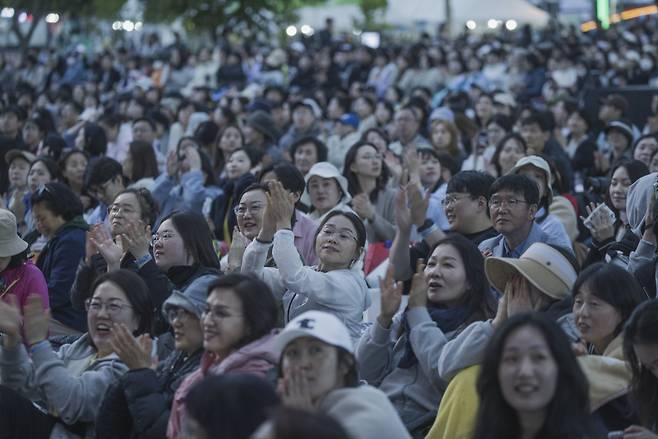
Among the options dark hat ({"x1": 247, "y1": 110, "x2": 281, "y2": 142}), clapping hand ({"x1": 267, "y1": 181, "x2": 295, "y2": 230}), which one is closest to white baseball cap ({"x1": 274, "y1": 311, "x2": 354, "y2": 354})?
clapping hand ({"x1": 267, "y1": 181, "x2": 295, "y2": 230})

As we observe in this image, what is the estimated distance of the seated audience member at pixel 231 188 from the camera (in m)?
9.66

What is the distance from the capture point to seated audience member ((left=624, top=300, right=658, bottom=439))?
4.60m

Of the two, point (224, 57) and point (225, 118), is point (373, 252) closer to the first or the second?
point (225, 118)

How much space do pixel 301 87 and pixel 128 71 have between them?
14.7 feet

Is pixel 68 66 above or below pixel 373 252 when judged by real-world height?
above

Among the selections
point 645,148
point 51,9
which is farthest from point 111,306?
point 51,9

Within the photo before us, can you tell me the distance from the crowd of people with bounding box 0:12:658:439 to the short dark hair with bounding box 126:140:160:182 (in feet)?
0.09

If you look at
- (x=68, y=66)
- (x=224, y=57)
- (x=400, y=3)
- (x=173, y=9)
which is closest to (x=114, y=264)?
(x=224, y=57)

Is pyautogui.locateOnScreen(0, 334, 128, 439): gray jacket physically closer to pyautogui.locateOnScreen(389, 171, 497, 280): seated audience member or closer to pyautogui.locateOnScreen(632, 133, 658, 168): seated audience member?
pyautogui.locateOnScreen(389, 171, 497, 280): seated audience member

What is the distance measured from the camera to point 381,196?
31.5ft

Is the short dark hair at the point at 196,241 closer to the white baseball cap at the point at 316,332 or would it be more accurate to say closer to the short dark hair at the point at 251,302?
the short dark hair at the point at 251,302

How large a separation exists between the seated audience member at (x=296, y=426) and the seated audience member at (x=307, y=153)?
25.3 feet

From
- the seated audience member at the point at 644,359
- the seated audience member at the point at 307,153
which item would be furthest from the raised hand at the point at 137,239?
the seated audience member at the point at 307,153

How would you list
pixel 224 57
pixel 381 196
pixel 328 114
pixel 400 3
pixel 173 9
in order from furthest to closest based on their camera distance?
pixel 400 3 < pixel 173 9 < pixel 224 57 < pixel 328 114 < pixel 381 196
